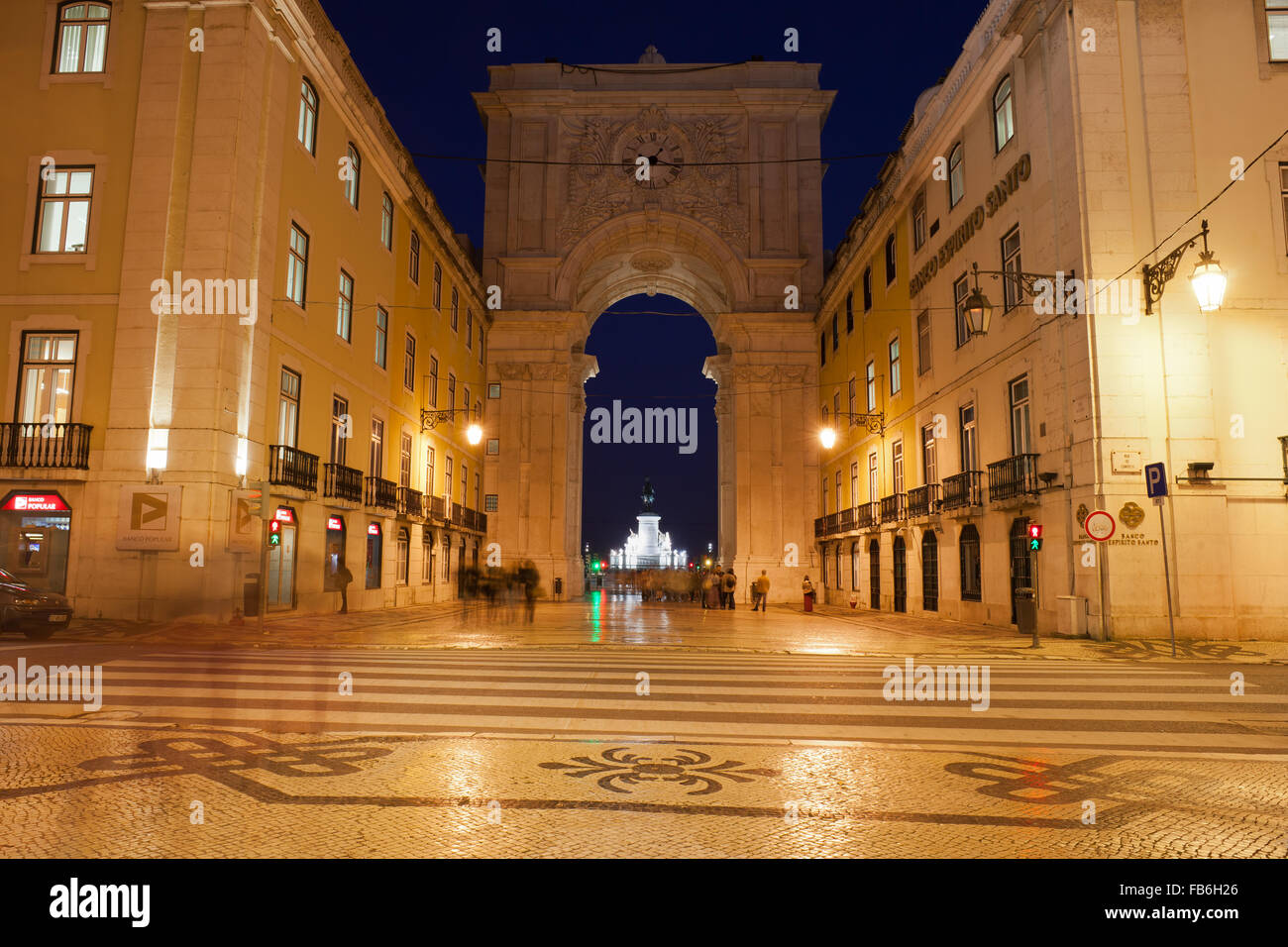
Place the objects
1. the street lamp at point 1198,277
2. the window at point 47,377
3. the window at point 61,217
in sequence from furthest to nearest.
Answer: the window at point 61,217
the window at point 47,377
the street lamp at point 1198,277

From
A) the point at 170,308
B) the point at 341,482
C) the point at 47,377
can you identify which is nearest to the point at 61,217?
the point at 170,308

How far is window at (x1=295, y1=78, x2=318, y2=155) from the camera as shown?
2270 centimetres

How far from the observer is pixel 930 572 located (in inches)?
1061

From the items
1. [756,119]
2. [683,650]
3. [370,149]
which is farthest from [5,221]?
[756,119]

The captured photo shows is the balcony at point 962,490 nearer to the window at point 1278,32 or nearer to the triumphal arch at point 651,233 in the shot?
the window at point 1278,32

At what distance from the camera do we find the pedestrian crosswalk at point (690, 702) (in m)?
6.74

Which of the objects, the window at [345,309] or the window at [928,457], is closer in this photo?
the window at [345,309]

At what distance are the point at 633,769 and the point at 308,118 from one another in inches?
920

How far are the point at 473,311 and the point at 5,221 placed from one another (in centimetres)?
2308

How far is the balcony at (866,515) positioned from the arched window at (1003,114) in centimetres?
1400

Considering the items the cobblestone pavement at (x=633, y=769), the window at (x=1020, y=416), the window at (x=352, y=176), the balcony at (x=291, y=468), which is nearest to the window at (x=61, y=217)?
the balcony at (x=291, y=468)

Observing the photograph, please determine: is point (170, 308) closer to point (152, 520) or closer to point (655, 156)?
point (152, 520)
